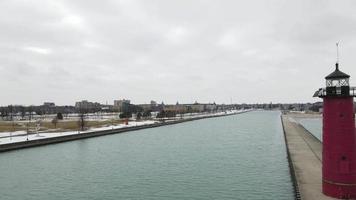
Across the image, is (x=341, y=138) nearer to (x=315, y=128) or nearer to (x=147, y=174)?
(x=147, y=174)

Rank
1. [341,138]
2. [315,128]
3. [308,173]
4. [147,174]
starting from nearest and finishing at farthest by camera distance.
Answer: [341,138] < [308,173] < [147,174] < [315,128]

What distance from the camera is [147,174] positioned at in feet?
106

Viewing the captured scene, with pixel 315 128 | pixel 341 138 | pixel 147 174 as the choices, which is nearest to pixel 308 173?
pixel 341 138

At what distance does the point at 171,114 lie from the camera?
610ft

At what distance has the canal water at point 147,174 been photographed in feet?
84.3

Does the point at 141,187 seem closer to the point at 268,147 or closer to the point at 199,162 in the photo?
the point at 199,162

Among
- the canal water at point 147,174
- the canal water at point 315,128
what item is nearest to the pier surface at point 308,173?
the canal water at point 147,174

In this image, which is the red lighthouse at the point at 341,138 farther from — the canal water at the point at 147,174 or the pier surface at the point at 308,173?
the canal water at the point at 147,174

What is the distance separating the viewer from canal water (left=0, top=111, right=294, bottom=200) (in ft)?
84.3

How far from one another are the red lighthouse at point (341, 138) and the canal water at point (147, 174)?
6.64m

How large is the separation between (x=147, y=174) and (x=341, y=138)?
18.6m

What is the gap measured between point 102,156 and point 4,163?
11069 mm

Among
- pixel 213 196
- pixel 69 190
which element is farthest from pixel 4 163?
pixel 213 196

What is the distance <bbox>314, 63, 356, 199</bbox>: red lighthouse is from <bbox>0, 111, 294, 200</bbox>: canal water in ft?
21.8
